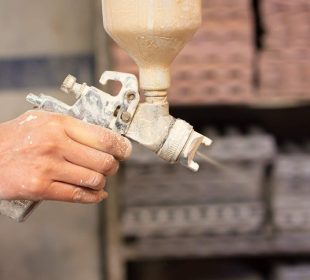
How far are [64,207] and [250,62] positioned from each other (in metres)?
0.74

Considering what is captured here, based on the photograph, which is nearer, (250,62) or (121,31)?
(121,31)

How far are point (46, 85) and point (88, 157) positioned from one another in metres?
1.04

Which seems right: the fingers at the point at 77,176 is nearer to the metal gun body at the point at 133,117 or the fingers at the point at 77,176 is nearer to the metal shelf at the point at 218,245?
the metal gun body at the point at 133,117

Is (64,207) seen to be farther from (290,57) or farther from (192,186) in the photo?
(290,57)

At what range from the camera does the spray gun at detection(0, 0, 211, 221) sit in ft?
2.56

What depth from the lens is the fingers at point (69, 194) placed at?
0.80 m

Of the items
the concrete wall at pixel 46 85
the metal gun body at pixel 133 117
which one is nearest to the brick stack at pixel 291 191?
the concrete wall at pixel 46 85

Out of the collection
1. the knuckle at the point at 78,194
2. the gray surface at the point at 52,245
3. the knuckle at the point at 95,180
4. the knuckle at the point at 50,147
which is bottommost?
the gray surface at the point at 52,245

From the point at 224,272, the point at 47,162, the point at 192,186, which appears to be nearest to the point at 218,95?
the point at 192,186

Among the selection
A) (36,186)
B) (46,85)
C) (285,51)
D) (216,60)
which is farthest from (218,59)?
(36,186)

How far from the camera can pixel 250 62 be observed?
139 centimetres

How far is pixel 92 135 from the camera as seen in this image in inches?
31.2

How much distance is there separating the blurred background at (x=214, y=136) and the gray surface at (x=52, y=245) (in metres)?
0.02

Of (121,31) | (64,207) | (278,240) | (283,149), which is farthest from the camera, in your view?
(64,207)
